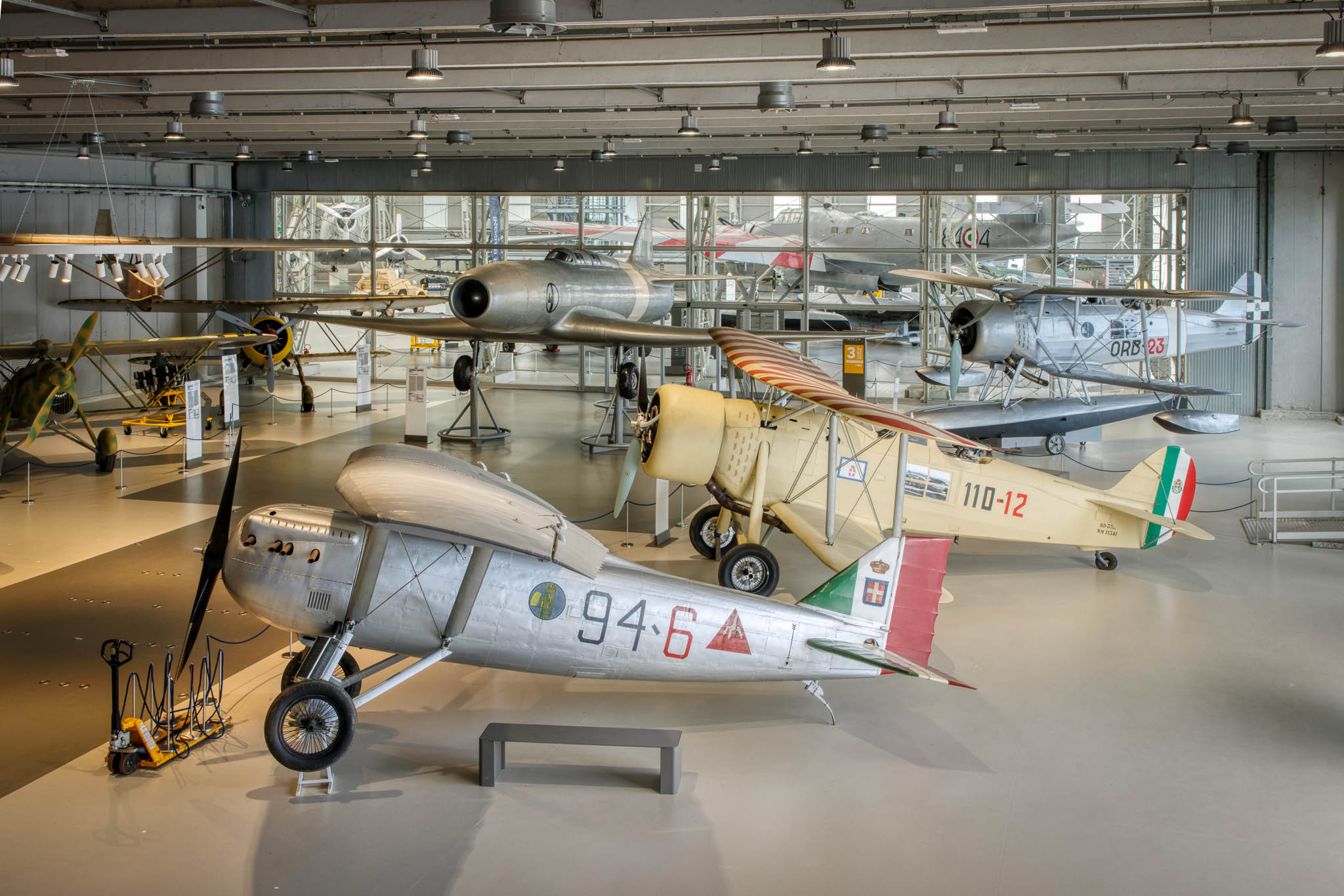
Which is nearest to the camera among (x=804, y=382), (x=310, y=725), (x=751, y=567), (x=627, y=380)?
(x=310, y=725)

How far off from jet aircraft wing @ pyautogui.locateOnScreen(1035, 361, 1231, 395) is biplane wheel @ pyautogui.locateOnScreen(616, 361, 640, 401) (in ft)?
19.2

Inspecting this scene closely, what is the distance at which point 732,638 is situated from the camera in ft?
20.4

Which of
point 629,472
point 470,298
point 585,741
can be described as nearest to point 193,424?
point 470,298

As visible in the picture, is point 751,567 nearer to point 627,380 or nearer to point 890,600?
point 890,600

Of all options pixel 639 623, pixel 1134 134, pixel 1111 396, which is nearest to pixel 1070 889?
pixel 639 623

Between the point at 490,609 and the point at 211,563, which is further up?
the point at 211,563

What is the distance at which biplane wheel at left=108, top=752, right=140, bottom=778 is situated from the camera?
19.5 feet

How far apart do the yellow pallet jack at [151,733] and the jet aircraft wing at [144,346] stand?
8595 mm

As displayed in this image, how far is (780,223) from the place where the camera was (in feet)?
82.6

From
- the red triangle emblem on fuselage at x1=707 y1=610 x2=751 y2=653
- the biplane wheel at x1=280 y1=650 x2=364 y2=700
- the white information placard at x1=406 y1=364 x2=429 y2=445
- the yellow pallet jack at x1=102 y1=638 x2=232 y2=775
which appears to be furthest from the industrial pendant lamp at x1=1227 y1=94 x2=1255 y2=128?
the yellow pallet jack at x1=102 y1=638 x2=232 y2=775

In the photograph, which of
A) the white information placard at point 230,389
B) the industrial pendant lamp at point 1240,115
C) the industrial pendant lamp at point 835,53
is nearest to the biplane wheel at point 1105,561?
the industrial pendant lamp at point 835,53

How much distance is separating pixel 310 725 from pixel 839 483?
16.6ft

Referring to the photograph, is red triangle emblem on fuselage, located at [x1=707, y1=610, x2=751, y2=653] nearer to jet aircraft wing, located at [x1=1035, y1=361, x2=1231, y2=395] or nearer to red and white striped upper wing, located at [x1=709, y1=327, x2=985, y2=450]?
red and white striped upper wing, located at [x1=709, y1=327, x2=985, y2=450]

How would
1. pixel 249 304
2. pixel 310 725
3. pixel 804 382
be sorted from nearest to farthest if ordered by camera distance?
pixel 310 725
pixel 804 382
pixel 249 304
